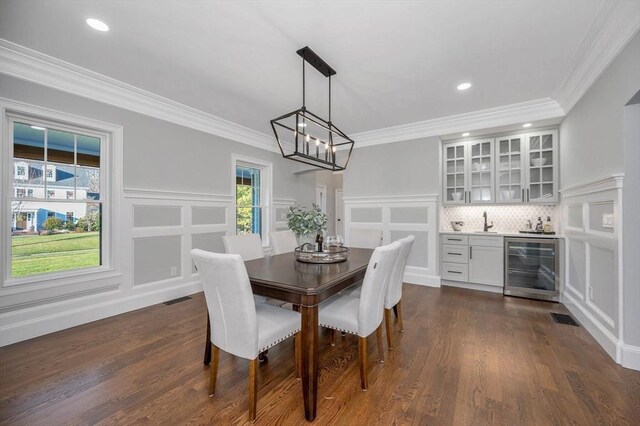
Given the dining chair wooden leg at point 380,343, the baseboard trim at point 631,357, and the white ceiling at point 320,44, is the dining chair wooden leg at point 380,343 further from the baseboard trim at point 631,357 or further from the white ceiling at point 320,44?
the white ceiling at point 320,44

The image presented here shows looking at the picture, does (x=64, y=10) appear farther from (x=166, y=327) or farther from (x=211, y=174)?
(x=166, y=327)

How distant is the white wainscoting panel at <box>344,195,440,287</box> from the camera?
4292 mm

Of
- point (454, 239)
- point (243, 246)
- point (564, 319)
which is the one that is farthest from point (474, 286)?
point (243, 246)

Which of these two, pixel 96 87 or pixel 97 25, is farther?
pixel 96 87

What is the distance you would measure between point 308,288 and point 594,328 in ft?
9.65

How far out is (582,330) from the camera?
271 centimetres

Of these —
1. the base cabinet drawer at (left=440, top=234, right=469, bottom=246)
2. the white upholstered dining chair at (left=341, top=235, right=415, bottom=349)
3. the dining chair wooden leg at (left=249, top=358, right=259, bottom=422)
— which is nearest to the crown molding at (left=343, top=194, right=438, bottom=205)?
the base cabinet drawer at (left=440, top=234, right=469, bottom=246)

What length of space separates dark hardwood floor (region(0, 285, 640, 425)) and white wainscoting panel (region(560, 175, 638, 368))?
0.18 m

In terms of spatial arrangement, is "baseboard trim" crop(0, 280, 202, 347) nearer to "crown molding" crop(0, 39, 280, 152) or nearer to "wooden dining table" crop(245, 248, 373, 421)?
"wooden dining table" crop(245, 248, 373, 421)

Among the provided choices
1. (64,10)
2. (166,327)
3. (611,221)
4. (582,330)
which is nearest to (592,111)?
(611,221)

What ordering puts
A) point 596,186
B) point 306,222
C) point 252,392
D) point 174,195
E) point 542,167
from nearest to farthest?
1. point 252,392
2. point 306,222
3. point 596,186
4. point 174,195
5. point 542,167

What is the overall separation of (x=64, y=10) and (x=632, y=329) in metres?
4.90

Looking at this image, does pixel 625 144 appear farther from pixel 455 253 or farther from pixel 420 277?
pixel 420 277

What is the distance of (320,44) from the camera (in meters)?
2.27
